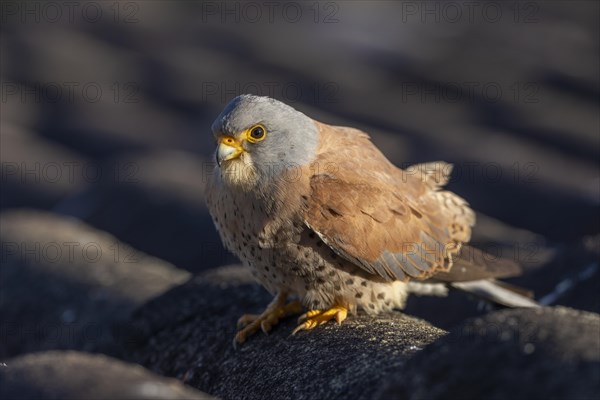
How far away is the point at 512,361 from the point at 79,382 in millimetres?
1482

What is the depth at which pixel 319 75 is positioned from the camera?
709 inches

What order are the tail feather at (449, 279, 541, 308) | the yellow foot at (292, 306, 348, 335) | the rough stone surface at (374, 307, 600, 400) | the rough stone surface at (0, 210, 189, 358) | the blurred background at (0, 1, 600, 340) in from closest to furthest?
the rough stone surface at (374, 307, 600, 400) < the yellow foot at (292, 306, 348, 335) < the tail feather at (449, 279, 541, 308) < the rough stone surface at (0, 210, 189, 358) < the blurred background at (0, 1, 600, 340)

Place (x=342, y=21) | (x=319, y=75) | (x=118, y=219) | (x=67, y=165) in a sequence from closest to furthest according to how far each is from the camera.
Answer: (x=118, y=219) → (x=67, y=165) → (x=319, y=75) → (x=342, y=21)

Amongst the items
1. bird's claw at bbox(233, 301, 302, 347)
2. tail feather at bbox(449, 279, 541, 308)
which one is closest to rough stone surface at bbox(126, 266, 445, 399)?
bird's claw at bbox(233, 301, 302, 347)

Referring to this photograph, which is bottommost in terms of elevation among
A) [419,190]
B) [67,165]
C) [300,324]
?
[67,165]

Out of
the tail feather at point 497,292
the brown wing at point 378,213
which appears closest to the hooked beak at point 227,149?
the brown wing at point 378,213

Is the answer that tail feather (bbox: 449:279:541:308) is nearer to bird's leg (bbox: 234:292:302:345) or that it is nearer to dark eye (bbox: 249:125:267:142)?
bird's leg (bbox: 234:292:302:345)

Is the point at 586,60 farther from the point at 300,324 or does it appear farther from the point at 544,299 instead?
the point at 300,324

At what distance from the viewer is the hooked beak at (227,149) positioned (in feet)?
17.1

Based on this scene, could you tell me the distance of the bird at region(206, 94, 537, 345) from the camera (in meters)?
5.21

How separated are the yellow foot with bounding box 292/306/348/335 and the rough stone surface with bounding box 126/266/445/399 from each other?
0.18 feet

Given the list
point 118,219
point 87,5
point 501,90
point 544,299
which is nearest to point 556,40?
point 501,90

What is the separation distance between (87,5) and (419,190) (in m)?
17.8

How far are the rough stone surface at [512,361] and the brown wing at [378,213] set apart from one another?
1774mm
